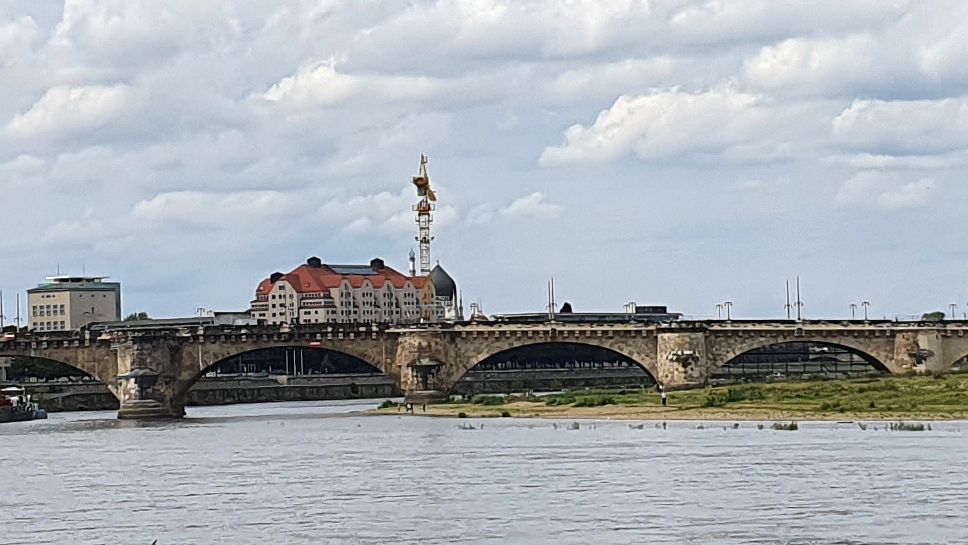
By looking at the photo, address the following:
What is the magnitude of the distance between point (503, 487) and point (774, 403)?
1848 inches

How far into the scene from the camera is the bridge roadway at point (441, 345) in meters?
→ 133

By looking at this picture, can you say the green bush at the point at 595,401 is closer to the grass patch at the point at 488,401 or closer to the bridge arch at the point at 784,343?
the grass patch at the point at 488,401

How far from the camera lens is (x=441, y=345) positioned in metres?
140

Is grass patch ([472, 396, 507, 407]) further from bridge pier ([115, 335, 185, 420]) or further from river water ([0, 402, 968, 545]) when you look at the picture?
river water ([0, 402, 968, 545])

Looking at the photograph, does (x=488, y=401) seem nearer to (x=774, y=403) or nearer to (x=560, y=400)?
(x=560, y=400)

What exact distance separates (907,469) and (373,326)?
75857 millimetres

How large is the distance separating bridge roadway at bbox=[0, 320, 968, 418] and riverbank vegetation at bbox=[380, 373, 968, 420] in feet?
13.6

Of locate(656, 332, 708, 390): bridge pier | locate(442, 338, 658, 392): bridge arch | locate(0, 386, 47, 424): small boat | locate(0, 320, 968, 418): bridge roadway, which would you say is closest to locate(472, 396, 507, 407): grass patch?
locate(442, 338, 658, 392): bridge arch

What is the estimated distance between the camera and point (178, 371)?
442 feet

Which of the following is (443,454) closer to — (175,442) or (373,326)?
(175,442)

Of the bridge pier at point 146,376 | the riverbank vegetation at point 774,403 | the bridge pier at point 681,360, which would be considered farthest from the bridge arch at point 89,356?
the bridge pier at point 681,360

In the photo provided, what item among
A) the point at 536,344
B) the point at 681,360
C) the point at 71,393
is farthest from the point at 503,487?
the point at 71,393

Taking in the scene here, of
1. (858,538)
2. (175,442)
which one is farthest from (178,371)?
(858,538)

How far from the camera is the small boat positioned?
139m
